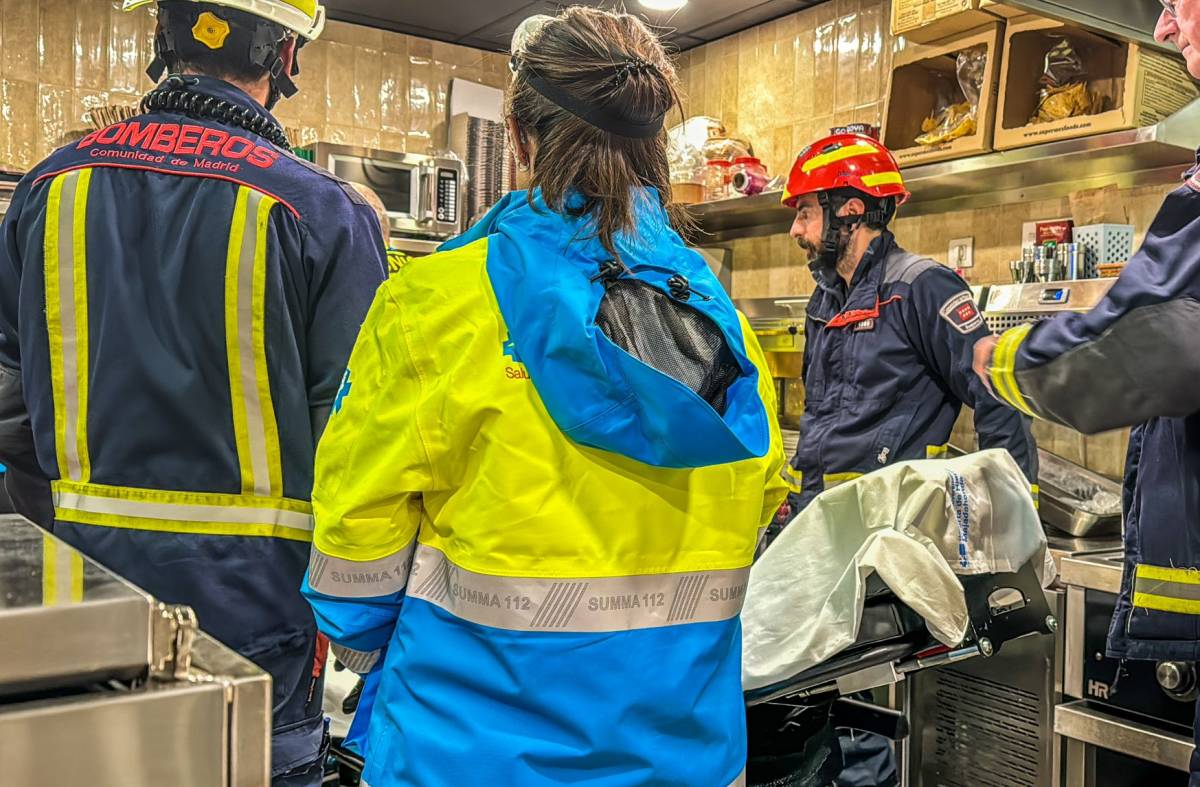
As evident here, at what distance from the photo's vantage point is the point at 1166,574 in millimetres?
1846

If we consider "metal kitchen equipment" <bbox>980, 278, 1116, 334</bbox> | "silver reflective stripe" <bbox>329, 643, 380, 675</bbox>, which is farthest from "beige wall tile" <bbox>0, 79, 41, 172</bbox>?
"silver reflective stripe" <bbox>329, 643, 380, 675</bbox>

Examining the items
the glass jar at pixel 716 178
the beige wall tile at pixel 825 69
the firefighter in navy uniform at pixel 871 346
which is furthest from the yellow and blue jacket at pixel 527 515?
the beige wall tile at pixel 825 69

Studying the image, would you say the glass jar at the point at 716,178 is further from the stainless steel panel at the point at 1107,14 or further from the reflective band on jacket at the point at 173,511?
the reflective band on jacket at the point at 173,511

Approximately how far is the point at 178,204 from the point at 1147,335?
1.44 m

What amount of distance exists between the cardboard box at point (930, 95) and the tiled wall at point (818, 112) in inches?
16.2

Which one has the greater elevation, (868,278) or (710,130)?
(710,130)

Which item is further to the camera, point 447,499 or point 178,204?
point 178,204

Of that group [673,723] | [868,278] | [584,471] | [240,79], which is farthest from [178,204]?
[868,278]

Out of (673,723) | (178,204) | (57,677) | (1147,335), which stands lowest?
(673,723)

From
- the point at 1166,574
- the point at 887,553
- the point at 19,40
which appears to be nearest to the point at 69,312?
the point at 887,553

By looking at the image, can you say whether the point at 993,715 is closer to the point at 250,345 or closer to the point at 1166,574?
the point at 1166,574

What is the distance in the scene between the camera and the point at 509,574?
1.28 metres

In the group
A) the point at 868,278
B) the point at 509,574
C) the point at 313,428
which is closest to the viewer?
the point at 509,574

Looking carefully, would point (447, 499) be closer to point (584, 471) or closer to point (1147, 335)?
point (584, 471)
